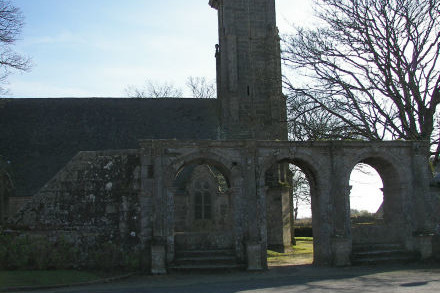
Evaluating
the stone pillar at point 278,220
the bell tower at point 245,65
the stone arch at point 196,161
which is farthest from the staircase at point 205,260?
the bell tower at point 245,65

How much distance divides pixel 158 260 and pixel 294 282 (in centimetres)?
402

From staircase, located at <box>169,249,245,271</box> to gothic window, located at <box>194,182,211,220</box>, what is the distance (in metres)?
7.32

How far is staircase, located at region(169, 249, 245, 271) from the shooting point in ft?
44.6

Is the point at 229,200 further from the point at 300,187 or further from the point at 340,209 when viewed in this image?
the point at 300,187

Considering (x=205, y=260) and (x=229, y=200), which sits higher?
(x=229, y=200)

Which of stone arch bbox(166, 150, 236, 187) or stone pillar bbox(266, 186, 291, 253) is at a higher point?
stone arch bbox(166, 150, 236, 187)

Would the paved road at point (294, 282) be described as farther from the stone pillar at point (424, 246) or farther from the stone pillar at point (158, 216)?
the stone pillar at point (424, 246)

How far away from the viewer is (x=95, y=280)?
1225 cm

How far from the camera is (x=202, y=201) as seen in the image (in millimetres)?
21625

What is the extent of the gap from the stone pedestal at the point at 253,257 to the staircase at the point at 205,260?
0.26m

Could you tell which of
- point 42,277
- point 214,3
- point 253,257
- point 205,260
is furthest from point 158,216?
point 214,3

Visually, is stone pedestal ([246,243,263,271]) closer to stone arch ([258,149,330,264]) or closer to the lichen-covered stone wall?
stone arch ([258,149,330,264])

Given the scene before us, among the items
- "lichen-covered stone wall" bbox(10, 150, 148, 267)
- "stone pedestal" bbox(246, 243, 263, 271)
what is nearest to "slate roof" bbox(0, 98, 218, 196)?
"lichen-covered stone wall" bbox(10, 150, 148, 267)

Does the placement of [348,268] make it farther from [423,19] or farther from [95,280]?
[423,19]
